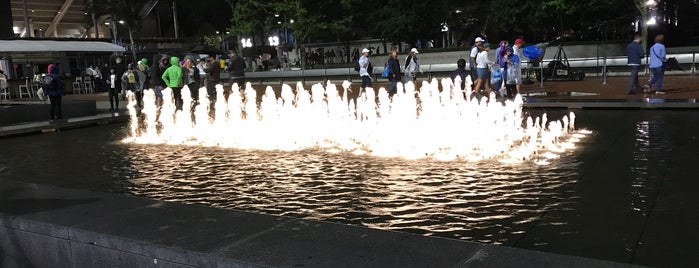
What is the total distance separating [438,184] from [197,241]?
3370 millimetres

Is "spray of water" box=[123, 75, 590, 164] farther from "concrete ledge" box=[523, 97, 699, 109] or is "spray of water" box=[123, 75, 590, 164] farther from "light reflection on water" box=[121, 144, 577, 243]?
"concrete ledge" box=[523, 97, 699, 109]

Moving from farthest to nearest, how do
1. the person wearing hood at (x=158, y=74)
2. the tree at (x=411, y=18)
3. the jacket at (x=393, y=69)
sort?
the tree at (x=411, y=18) → the person wearing hood at (x=158, y=74) → the jacket at (x=393, y=69)

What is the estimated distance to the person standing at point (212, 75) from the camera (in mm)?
18562

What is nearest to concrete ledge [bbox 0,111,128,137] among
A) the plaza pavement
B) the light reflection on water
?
the light reflection on water

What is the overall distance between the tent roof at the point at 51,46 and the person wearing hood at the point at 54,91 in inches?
349

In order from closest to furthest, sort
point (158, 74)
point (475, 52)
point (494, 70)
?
point (494, 70)
point (475, 52)
point (158, 74)

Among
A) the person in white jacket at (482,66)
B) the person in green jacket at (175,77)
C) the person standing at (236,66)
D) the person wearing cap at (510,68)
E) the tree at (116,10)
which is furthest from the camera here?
the tree at (116,10)

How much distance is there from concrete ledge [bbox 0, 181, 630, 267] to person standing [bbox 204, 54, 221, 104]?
13656mm

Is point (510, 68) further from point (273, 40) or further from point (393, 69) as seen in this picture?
point (273, 40)

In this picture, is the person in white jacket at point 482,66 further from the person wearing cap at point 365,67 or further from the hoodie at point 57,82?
the hoodie at point 57,82

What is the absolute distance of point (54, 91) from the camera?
16156 mm

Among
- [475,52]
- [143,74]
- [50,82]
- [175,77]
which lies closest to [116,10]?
[143,74]

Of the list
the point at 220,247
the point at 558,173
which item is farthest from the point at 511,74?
the point at 220,247

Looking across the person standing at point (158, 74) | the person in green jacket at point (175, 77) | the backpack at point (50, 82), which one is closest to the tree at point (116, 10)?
the person standing at point (158, 74)
